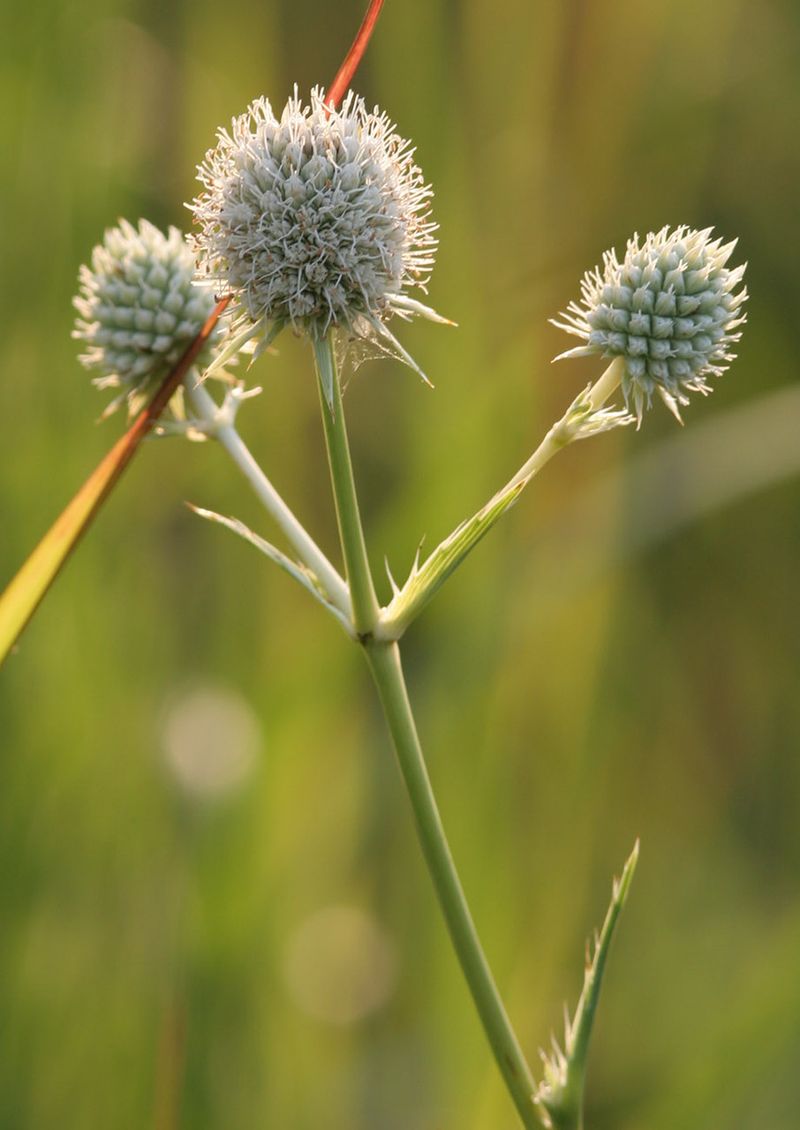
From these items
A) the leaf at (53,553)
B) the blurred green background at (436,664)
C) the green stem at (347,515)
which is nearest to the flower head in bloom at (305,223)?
the green stem at (347,515)

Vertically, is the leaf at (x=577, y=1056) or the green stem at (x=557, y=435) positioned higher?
the green stem at (x=557, y=435)

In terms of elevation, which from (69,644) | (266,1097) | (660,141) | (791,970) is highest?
(660,141)

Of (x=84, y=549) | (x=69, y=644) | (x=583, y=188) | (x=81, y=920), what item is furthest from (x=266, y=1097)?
(x=583, y=188)

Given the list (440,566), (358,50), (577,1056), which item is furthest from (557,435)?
(577,1056)

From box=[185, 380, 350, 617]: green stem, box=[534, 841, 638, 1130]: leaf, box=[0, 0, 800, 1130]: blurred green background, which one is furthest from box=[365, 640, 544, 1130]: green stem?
box=[0, 0, 800, 1130]: blurred green background

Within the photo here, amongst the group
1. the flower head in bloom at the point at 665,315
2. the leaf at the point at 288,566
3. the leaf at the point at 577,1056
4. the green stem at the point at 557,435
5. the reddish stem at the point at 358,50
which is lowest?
the leaf at the point at 577,1056

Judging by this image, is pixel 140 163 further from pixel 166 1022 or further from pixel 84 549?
pixel 166 1022

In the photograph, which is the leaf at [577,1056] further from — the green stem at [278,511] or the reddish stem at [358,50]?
the reddish stem at [358,50]
